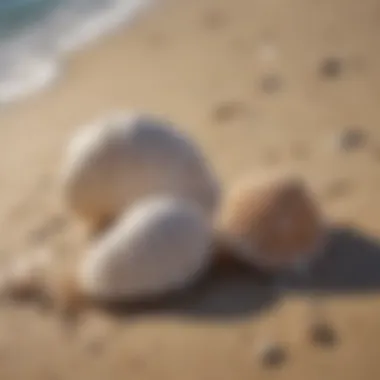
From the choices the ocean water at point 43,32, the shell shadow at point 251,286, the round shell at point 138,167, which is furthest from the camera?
the ocean water at point 43,32

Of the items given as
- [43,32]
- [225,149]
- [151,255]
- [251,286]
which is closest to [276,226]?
[251,286]

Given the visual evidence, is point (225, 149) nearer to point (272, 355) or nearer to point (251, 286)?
point (251, 286)

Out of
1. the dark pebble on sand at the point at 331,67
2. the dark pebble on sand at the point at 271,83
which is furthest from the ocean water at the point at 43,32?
the dark pebble on sand at the point at 331,67

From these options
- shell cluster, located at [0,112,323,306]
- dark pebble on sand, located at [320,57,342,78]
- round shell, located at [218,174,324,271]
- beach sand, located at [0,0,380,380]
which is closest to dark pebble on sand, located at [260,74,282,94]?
beach sand, located at [0,0,380,380]

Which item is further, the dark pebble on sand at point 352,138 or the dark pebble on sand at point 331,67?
the dark pebble on sand at point 331,67

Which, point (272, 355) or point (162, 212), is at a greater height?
point (162, 212)

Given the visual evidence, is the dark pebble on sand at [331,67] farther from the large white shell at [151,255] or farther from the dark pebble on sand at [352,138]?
the large white shell at [151,255]

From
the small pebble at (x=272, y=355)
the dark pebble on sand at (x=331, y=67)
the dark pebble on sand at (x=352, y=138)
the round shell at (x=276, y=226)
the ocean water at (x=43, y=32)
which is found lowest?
the small pebble at (x=272, y=355)
